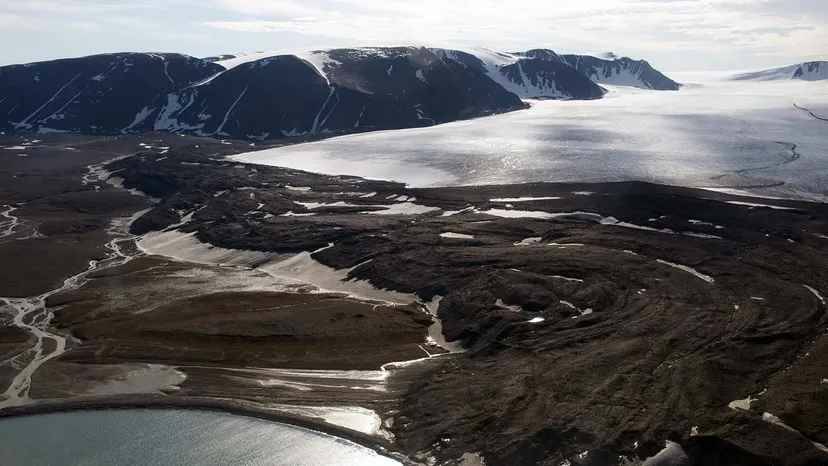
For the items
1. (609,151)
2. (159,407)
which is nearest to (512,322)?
(159,407)

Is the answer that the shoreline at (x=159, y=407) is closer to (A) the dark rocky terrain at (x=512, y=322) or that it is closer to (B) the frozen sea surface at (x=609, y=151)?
(A) the dark rocky terrain at (x=512, y=322)

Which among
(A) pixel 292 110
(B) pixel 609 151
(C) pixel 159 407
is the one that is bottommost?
(C) pixel 159 407

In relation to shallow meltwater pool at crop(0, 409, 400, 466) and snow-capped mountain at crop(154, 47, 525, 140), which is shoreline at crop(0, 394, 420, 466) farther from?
snow-capped mountain at crop(154, 47, 525, 140)

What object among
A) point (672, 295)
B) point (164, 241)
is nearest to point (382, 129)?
point (164, 241)

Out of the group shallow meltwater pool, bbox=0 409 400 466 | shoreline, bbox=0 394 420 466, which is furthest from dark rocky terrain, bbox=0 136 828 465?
shallow meltwater pool, bbox=0 409 400 466

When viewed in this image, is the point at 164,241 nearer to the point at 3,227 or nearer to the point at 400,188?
the point at 3,227

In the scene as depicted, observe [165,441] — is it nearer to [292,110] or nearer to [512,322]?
[512,322]
